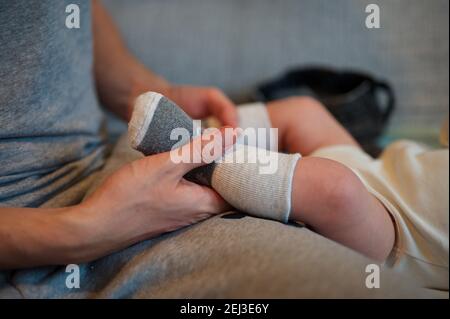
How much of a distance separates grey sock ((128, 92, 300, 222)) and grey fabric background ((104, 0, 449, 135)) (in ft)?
1.57

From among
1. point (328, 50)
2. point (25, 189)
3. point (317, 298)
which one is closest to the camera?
point (317, 298)

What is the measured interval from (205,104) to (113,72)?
0.20 metres

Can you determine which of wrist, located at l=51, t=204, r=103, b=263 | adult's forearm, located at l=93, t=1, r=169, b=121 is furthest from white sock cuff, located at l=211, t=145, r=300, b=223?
adult's forearm, located at l=93, t=1, r=169, b=121

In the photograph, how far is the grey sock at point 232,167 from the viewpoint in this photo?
1.45 feet

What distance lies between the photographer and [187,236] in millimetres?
473

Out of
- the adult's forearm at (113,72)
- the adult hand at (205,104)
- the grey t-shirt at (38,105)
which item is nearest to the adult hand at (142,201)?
the grey t-shirt at (38,105)

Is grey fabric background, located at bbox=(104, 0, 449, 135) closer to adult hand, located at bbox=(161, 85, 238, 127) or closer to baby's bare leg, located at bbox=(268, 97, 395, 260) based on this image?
adult hand, located at bbox=(161, 85, 238, 127)

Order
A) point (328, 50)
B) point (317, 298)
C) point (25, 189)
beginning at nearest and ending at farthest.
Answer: point (317, 298) → point (25, 189) → point (328, 50)

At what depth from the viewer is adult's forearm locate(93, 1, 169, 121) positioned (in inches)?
30.3

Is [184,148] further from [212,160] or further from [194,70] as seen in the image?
[194,70]

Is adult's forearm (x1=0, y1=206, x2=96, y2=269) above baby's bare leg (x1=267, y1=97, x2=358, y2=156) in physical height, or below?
below
